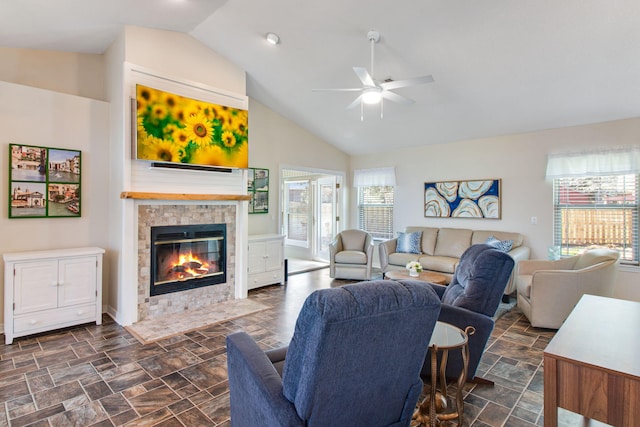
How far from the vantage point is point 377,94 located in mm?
3455

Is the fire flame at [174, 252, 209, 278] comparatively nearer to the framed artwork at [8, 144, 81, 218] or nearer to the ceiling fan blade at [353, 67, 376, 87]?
the framed artwork at [8, 144, 81, 218]

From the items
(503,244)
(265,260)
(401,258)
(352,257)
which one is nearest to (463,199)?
(503,244)

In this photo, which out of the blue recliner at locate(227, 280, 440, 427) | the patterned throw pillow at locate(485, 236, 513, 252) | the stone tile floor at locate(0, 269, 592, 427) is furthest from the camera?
the patterned throw pillow at locate(485, 236, 513, 252)

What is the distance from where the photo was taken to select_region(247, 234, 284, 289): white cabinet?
5328 mm

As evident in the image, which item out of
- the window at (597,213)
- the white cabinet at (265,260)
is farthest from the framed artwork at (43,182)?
the window at (597,213)

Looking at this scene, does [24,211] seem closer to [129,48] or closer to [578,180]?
[129,48]

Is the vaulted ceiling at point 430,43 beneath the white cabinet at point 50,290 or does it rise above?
above

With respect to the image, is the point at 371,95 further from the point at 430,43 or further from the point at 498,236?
the point at 498,236

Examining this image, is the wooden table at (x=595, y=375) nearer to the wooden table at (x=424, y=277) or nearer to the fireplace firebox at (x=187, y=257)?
the wooden table at (x=424, y=277)

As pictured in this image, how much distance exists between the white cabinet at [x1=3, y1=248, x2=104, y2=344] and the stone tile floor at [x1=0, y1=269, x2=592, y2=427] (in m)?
0.16

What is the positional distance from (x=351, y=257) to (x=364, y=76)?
3.55 m

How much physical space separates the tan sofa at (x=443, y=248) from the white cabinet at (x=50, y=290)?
4.45 metres

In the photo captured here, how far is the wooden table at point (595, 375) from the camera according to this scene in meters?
1.06

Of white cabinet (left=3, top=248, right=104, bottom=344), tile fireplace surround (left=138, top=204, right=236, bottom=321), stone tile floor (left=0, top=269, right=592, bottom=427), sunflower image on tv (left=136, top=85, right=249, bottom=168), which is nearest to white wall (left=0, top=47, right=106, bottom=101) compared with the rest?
sunflower image on tv (left=136, top=85, right=249, bottom=168)
